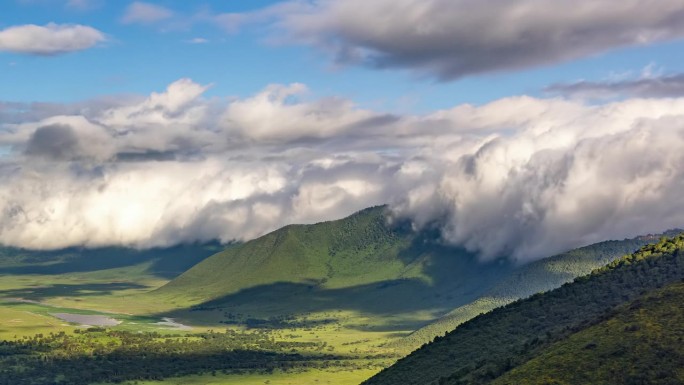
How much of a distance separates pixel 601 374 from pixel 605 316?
3246 cm

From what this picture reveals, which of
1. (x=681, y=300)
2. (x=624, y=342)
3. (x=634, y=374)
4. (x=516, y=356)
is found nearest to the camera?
(x=634, y=374)

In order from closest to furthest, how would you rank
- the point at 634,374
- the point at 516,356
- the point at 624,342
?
the point at 634,374
the point at 624,342
the point at 516,356

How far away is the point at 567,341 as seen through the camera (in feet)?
593

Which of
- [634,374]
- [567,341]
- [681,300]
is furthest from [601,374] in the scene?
[681,300]

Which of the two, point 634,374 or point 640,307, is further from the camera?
point 640,307

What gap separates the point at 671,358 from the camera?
157 m

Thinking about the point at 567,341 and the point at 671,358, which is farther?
the point at 567,341

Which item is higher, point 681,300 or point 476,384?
point 681,300

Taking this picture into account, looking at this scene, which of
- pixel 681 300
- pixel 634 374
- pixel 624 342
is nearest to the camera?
pixel 634 374

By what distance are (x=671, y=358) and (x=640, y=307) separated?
2639cm

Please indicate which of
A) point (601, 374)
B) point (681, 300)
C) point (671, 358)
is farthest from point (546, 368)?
point (681, 300)

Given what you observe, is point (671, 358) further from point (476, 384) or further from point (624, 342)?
point (476, 384)

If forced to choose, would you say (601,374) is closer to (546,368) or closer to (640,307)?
(546,368)

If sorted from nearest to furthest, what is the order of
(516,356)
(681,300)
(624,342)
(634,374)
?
1. (634,374)
2. (624,342)
3. (681,300)
4. (516,356)
